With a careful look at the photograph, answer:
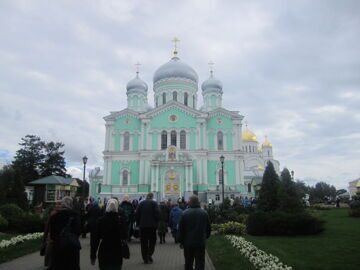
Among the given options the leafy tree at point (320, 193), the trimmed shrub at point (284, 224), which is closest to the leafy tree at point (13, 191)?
the trimmed shrub at point (284, 224)

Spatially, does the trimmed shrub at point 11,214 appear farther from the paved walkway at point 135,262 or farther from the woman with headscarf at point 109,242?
the woman with headscarf at point 109,242

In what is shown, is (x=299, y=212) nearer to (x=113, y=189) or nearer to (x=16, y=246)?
(x=16, y=246)

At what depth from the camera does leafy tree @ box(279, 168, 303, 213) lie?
17453 mm

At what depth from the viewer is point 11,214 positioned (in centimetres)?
1902

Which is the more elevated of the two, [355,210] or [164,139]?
[164,139]

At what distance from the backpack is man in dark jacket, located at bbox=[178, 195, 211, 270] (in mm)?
2309

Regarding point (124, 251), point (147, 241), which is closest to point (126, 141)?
point (147, 241)

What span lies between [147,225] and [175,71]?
47.9m

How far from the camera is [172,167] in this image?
154ft

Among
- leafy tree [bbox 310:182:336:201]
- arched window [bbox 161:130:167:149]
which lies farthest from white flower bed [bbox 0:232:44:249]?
leafy tree [bbox 310:182:336:201]

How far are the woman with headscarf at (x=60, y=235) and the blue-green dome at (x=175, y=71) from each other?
50918mm

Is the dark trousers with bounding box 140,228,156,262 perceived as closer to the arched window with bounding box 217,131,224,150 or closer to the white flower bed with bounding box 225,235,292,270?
the white flower bed with bounding box 225,235,292,270

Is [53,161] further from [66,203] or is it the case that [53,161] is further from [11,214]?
[66,203]

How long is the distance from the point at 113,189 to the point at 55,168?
1998 cm
